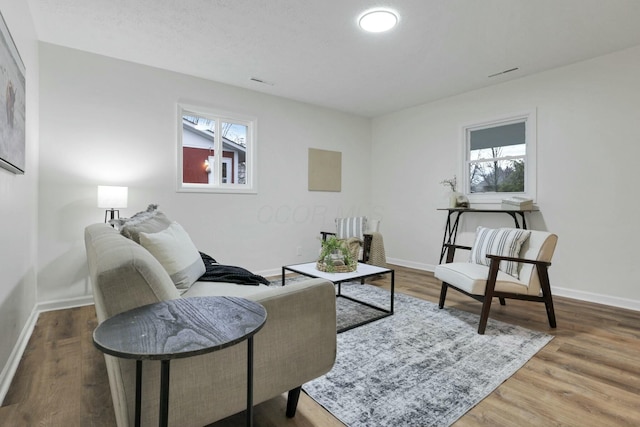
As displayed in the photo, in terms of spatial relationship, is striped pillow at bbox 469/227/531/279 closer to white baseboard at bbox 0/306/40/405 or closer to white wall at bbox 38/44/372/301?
white wall at bbox 38/44/372/301

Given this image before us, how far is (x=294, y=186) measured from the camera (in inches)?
186

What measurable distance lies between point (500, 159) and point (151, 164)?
4.24 meters

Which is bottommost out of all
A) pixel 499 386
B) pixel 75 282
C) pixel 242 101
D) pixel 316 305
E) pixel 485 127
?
pixel 499 386

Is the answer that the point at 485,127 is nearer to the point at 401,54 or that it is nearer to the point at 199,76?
the point at 401,54

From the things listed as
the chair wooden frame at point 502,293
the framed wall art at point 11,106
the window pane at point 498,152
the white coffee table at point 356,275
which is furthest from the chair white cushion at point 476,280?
the framed wall art at point 11,106

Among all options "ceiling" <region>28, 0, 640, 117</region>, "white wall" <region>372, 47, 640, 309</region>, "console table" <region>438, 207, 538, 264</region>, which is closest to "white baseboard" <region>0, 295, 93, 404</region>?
"ceiling" <region>28, 0, 640, 117</region>

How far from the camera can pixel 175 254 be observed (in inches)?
72.1

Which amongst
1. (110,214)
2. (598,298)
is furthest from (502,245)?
(110,214)

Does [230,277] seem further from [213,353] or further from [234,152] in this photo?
[234,152]

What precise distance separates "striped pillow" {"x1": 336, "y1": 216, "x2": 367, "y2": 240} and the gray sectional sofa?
283 centimetres

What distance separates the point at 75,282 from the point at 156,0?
105 inches

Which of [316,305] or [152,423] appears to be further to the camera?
[316,305]

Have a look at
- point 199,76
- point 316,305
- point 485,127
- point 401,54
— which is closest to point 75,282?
point 199,76

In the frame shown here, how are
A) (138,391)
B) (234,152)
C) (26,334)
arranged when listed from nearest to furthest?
(138,391)
(26,334)
(234,152)
